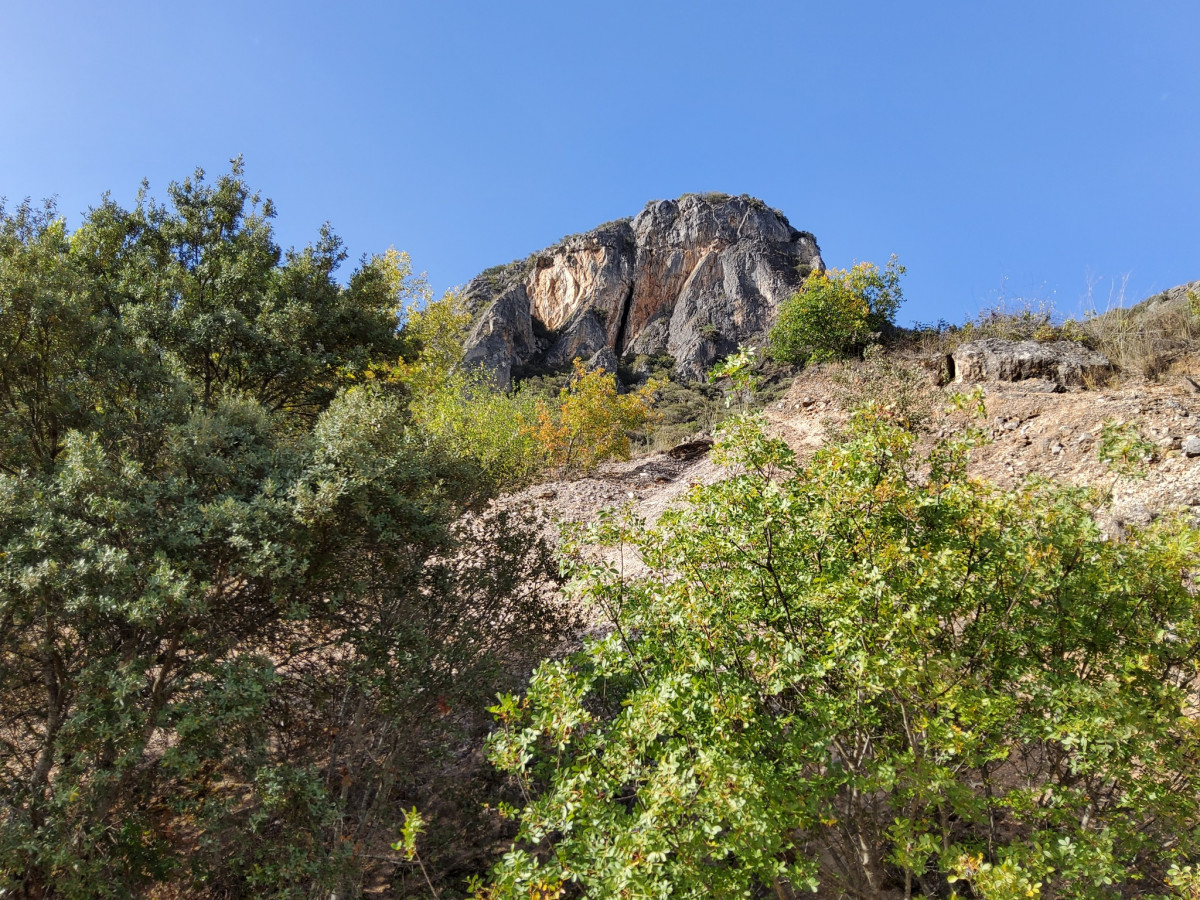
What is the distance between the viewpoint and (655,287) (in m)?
73.4

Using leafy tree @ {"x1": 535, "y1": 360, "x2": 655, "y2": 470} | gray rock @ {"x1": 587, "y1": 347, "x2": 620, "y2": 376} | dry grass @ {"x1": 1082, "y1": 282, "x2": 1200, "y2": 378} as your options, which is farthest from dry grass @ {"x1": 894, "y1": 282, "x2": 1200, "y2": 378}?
gray rock @ {"x1": 587, "y1": 347, "x2": 620, "y2": 376}

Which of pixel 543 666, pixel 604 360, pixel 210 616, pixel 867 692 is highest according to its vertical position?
pixel 604 360

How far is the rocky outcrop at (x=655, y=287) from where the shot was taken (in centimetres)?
6694

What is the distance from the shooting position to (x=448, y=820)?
233 inches

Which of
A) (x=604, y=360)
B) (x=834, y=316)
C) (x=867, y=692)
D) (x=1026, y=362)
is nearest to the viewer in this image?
(x=867, y=692)

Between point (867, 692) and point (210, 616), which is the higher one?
point (210, 616)

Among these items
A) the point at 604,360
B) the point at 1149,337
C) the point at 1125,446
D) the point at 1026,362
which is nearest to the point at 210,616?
the point at 1125,446

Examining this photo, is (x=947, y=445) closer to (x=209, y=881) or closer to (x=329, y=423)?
(x=329, y=423)

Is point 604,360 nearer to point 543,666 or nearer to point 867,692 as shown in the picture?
point 867,692

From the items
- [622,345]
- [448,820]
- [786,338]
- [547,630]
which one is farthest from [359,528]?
[622,345]

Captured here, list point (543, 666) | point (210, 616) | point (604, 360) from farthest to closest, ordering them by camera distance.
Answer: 1. point (604, 360)
2. point (210, 616)
3. point (543, 666)

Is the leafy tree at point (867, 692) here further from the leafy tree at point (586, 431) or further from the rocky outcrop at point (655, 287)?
the rocky outcrop at point (655, 287)

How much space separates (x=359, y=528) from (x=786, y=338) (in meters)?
15.4

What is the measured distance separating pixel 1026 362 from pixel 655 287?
212 ft
